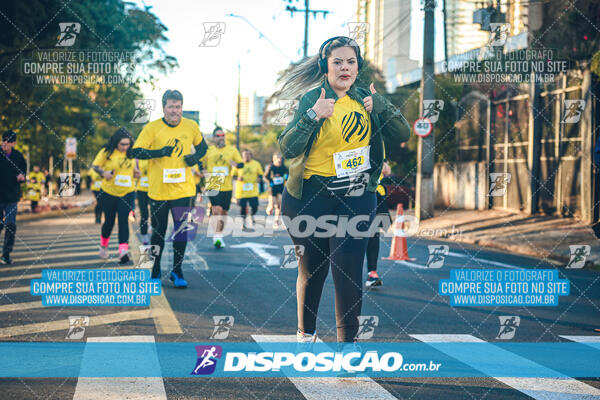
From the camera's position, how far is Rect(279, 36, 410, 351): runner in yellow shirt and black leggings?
4445 millimetres

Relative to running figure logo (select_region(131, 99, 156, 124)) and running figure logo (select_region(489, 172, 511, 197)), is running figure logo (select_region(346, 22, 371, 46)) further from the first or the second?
running figure logo (select_region(489, 172, 511, 197))

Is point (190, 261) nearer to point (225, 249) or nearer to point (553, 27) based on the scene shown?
point (225, 249)

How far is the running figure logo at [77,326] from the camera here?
5.56 meters

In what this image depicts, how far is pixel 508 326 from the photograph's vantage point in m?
6.14

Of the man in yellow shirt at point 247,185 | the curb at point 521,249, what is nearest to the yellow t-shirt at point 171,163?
the curb at point 521,249

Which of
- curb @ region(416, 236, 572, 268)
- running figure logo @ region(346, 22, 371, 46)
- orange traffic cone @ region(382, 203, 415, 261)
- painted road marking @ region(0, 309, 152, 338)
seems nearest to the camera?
painted road marking @ region(0, 309, 152, 338)

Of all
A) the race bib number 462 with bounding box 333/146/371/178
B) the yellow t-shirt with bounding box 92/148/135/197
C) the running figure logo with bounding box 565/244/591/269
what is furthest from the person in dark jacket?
the running figure logo with bounding box 565/244/591/269

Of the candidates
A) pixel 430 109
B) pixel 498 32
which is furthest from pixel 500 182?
pixel 498 32

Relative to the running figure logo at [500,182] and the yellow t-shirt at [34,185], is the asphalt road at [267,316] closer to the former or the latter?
the running figure logo at [500,182]

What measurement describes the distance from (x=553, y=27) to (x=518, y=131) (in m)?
2.98

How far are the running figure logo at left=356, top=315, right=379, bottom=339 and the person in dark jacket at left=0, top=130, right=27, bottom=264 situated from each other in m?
6.60

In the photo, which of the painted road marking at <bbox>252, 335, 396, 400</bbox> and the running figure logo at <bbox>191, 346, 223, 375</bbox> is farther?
the running figure logo at <bbox>191, 346, 223, 375</bbox>

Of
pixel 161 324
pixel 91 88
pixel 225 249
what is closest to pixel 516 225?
pixel 225 249

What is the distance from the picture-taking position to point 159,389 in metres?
4.12
